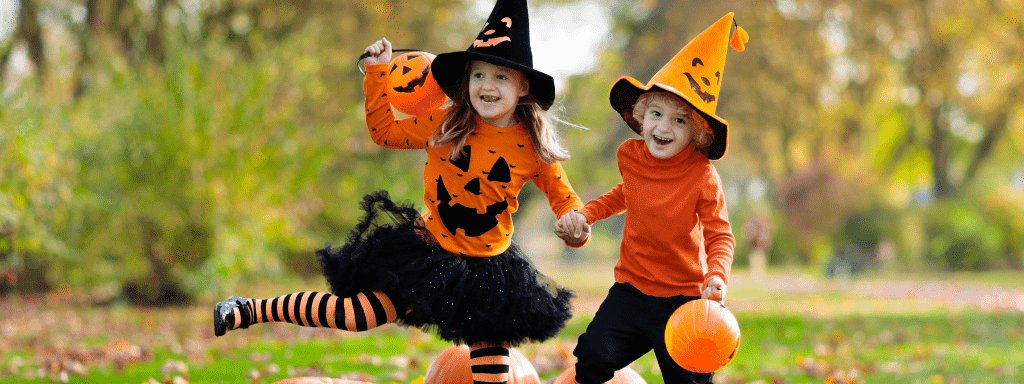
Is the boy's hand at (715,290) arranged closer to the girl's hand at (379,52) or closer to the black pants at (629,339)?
the black pants at (629,339)

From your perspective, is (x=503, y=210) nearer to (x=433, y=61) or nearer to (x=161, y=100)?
(x=433, y=61)

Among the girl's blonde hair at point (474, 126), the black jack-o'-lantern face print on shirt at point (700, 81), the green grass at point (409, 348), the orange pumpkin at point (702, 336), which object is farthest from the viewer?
the green grass at point (409, 348)

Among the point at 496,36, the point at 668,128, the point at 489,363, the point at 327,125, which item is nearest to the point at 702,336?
the point at 668,128

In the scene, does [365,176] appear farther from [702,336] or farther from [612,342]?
[702,336]

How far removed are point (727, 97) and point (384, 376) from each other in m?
19.4

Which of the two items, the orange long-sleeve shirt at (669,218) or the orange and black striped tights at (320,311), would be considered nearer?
the orange long-sleeve shirt at (669,218)

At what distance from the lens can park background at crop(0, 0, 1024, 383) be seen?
22.7 feet

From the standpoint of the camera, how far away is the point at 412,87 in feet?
12.2

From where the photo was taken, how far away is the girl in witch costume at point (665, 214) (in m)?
3.33

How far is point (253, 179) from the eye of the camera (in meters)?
10.6

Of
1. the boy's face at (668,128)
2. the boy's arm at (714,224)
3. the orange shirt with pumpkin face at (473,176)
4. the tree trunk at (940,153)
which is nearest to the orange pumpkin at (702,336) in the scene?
the boy's arm at (714,224)

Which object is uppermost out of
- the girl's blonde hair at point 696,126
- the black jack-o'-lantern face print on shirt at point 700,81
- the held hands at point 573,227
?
the black jack-o'-lantern face print on shirt at point 700,81

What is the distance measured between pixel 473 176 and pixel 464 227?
23cm

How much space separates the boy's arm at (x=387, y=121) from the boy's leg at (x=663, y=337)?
1288mm
